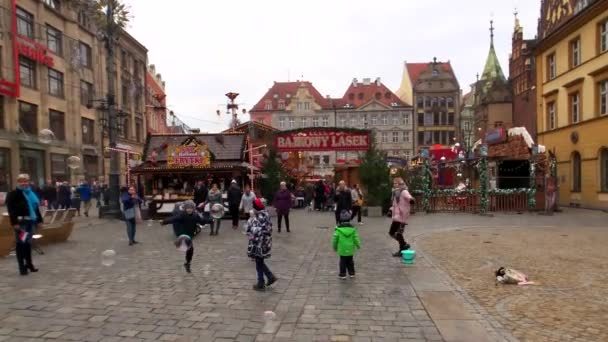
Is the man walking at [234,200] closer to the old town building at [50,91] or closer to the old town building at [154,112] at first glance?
the old town building at [50,91]

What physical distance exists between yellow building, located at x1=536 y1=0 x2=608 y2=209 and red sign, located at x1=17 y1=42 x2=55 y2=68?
32.9 m

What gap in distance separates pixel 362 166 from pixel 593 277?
14237mm

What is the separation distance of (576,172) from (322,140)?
50.3 feet

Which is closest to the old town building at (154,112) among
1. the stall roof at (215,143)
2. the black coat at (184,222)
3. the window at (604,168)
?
the stall roof at (215,143)

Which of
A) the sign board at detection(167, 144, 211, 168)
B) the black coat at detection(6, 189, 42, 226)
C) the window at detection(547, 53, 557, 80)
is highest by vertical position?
the window at detection(547, 53, 557, 80)

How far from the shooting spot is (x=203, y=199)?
16.8 metres

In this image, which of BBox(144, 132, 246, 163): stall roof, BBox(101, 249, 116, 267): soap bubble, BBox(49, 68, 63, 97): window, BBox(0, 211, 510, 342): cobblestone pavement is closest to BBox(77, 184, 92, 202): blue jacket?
BBox(144, 132, 246, 163): stall roof

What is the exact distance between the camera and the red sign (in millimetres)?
29266

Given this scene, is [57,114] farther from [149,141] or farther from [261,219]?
[261,219]

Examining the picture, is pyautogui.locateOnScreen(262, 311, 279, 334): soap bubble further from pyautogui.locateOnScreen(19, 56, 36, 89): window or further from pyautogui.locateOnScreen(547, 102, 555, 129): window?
pyautogui.locateOnScreen(19, 56, 36, 89): window

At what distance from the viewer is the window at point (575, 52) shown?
2675 centimetres

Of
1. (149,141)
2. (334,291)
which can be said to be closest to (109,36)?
(149,141)

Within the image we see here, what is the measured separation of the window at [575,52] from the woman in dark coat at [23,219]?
92.8 ft

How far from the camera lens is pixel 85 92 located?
38219mm
